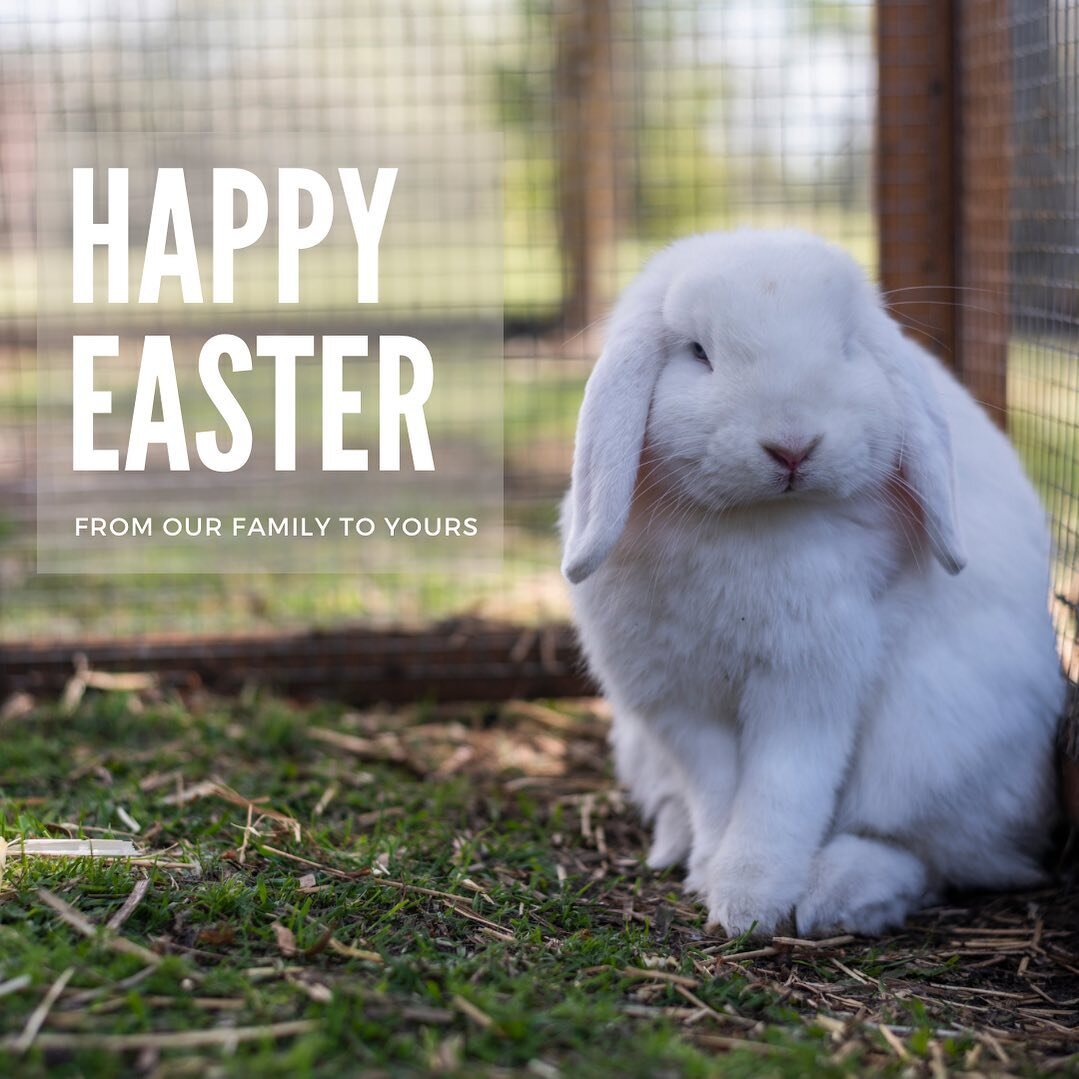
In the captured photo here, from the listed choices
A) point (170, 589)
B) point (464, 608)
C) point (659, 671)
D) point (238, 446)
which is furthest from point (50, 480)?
point (659, 671)

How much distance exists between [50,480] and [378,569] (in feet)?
3.61

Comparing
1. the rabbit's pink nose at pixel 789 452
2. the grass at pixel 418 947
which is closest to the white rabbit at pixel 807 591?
the rabbit's pink nose at pixel 789 452

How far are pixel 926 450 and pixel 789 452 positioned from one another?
0.34 metres

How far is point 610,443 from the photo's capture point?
95.8 inches

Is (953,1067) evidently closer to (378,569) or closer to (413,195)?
(378,569)

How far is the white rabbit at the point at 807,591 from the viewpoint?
2.38 meters

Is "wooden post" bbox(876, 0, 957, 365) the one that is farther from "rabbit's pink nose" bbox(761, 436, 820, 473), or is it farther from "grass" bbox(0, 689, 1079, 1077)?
"rabbit's pink nose" bbox(761, 436, 820, 473)

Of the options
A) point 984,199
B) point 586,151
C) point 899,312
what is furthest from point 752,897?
point 586,151

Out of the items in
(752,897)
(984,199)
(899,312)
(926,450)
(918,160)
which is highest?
(918,160)

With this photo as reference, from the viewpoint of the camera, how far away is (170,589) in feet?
14.3

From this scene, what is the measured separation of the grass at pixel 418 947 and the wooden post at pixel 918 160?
5.08 ft

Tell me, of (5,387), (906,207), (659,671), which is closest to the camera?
(659,671)

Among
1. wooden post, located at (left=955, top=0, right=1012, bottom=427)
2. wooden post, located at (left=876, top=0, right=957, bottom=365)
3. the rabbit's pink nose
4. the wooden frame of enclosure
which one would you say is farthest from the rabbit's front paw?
wooden post, located at (left=876, top=0, right=957, bottom=365)

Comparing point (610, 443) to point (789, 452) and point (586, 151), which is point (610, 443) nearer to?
point (789, 452)
